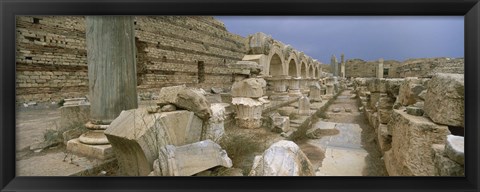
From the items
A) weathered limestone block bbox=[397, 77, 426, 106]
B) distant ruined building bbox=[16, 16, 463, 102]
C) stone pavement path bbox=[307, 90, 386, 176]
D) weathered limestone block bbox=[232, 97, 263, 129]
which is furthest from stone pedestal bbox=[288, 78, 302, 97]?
weathered limestone block bbox=[397, 77, 426, 106]

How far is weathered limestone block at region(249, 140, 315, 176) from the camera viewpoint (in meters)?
1.56

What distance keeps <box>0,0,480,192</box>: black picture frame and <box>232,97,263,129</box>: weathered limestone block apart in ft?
10.1

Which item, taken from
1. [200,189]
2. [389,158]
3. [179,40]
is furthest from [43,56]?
[389,158]

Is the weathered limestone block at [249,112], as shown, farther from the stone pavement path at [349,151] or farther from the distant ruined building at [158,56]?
the stone pavement path at [349,151]

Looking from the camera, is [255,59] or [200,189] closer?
[200,189]

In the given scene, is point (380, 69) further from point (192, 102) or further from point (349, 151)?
point (192, 102)

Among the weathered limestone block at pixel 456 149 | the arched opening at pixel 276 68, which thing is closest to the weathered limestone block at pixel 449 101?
the weathered limestone block at pixel 456 149

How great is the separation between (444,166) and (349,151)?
83.1 inches

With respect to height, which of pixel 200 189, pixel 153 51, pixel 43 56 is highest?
pixel 153 51

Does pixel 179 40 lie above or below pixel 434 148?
above

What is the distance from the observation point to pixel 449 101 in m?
1.63
